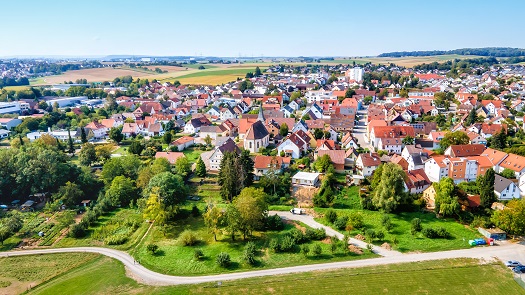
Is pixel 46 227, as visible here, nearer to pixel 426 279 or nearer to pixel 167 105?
pixel 426 279

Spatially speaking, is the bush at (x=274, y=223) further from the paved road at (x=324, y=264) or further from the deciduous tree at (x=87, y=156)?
the deciduous tree at (x=87, y=156)

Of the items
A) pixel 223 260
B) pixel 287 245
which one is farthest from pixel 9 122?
pixel 287 245

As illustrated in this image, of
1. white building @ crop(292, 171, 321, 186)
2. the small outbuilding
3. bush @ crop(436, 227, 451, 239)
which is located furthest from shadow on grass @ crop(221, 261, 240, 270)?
the small outbuilding

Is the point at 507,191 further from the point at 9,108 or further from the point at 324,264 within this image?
the point at 9,108

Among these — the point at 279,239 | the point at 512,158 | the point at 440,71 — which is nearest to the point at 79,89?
the point at 279,239

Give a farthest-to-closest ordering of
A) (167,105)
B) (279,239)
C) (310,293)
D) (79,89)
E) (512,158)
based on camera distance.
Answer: (79,89), (167,105), (512,158), (279,239), (310,293)

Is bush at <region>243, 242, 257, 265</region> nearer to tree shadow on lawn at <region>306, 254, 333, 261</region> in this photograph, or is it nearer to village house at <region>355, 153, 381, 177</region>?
tree shadow on lawn at <region>306, 254, 333, 261</region>
